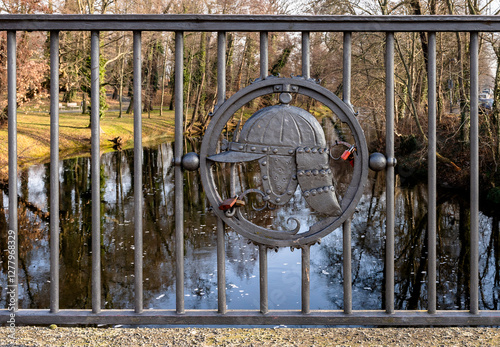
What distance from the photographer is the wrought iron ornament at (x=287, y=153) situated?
2.29 metres

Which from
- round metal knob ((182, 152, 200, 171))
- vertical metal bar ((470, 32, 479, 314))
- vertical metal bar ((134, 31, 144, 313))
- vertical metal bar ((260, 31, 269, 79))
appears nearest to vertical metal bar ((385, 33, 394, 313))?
vertical metal bar ((470, 32, 479, 314))

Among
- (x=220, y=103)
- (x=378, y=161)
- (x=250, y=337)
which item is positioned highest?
(x=220, y=103)

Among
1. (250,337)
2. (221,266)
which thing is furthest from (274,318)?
(221,266)

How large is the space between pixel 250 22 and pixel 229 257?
24.9ft

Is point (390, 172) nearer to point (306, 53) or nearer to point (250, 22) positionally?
point (306, 53)

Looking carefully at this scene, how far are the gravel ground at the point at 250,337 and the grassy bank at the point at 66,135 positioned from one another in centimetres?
1462

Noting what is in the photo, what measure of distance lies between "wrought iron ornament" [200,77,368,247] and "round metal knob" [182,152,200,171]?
31mm

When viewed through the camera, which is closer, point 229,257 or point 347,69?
point 347,69

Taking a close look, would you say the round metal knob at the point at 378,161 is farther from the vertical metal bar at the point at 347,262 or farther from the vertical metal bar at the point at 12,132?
the vertical metal bar at the point at 12,132

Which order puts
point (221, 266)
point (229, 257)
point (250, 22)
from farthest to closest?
point (229, 257)
point (221, 266)
point (250, 22)

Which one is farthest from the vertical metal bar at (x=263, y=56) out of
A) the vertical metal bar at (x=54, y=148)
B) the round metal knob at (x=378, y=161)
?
the vertical metal bar at (x=54, y=148)

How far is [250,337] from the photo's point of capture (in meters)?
2.28

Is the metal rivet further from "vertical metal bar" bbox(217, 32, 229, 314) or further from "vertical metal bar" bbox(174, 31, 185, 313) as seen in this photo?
"vertical metal bar" bbox(174, 31, 185, 313)

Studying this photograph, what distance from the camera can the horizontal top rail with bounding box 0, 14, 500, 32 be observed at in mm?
2215
